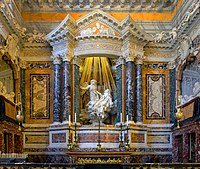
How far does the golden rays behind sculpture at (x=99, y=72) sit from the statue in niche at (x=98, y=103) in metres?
0.50

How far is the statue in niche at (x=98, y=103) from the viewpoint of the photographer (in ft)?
45.7

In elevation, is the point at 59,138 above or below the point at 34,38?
below

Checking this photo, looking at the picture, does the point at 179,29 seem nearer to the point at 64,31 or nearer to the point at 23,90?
the point at 64,31

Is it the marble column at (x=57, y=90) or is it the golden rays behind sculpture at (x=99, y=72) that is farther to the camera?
the golden rays behind sculpture at (x=99, y=72)

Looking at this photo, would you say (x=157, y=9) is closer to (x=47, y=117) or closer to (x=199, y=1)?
(x=199, y=1)

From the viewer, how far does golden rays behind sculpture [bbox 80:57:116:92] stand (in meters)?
14.7

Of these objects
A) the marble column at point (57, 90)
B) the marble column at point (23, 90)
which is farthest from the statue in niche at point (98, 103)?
the marble column at point (23, 90)

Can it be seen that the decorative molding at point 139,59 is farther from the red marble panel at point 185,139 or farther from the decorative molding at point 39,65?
the decorative molding at point 39,65

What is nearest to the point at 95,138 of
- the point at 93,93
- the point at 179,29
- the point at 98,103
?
the point at 98,103

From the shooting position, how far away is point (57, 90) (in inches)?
535

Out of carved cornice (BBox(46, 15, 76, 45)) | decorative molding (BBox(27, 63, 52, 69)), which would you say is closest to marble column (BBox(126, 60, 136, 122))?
carved cornice (BBox(46, 15, 76, 45))

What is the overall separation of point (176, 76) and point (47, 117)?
4.11 meters

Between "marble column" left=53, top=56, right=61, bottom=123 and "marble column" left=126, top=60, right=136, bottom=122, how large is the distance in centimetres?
204

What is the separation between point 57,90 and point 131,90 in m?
2.20
